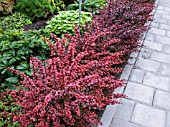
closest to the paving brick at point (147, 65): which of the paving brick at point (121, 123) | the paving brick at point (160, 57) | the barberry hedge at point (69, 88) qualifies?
the paving brick at point (160, 57)

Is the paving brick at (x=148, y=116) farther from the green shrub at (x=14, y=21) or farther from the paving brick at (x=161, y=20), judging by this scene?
the paving brick at (x=161, y=20)

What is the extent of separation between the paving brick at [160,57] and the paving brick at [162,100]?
727mm

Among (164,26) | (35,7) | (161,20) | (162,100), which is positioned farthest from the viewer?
Result: (161,20)

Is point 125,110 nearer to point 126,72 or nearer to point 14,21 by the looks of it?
point 126,72

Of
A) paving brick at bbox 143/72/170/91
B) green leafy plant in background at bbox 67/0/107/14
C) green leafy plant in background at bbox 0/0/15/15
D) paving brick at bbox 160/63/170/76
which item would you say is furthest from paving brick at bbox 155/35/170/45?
green leafy plant in background at bbox 0/0/15/15

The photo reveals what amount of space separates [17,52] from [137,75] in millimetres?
1522

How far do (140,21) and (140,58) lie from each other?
525mm

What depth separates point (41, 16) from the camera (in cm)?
418

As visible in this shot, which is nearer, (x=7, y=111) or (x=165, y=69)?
(x=7, y=111)

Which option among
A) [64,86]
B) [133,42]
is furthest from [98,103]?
[133,42]

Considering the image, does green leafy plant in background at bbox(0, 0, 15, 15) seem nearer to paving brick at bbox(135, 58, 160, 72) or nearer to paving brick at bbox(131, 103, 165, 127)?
paving brick at bbox(135, 58, 160, 72)

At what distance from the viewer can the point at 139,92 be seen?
283 cm

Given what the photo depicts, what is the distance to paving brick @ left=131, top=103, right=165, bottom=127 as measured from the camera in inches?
96.1

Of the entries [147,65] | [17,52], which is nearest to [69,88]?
[17,52]
